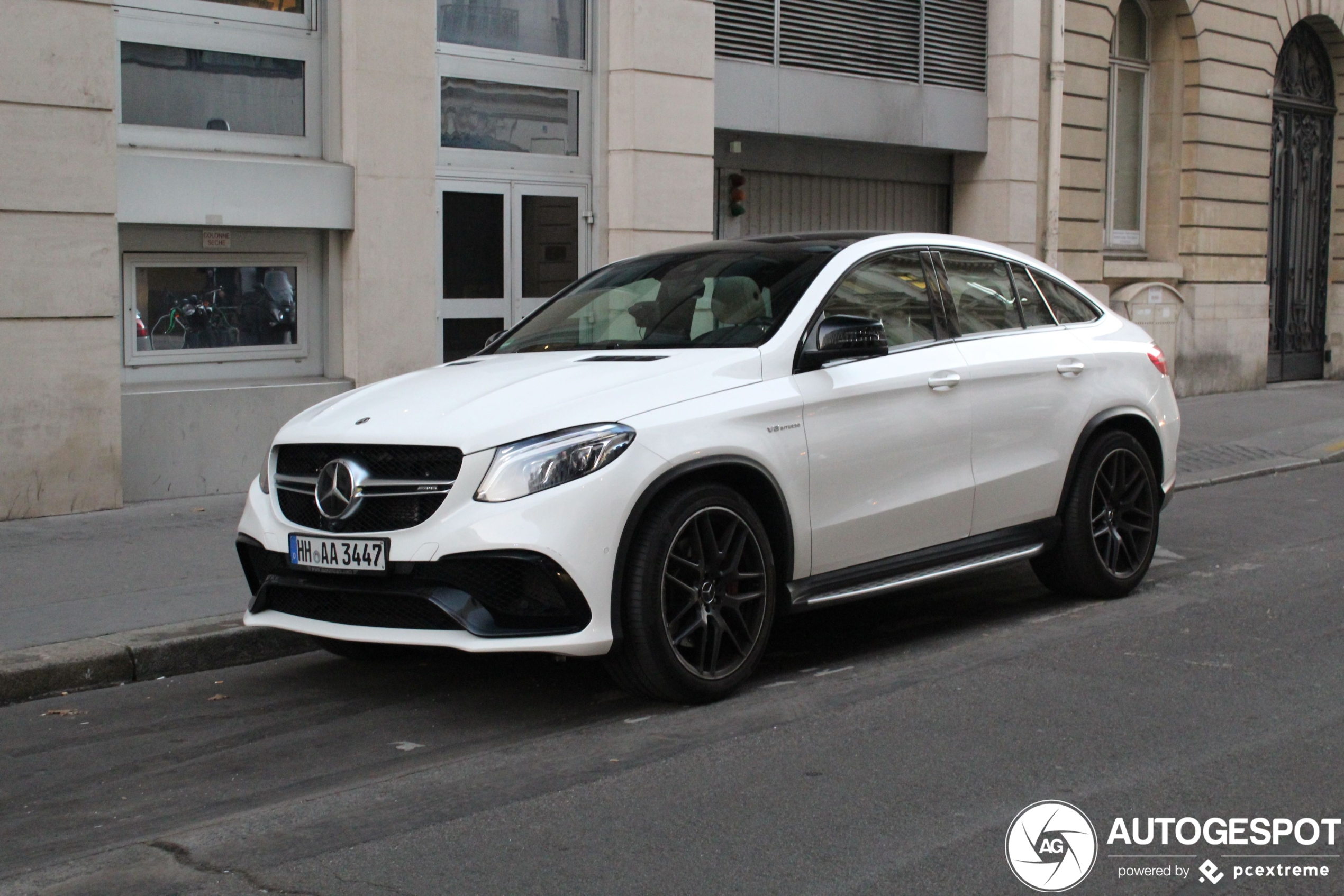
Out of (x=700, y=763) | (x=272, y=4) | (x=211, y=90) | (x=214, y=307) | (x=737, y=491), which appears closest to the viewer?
(x=700, y=763)

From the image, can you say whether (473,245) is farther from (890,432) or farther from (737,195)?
(890,432)

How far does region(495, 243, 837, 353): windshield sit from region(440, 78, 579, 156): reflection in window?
5177 mm

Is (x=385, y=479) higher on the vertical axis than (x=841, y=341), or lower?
lower

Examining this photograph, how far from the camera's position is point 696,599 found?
5.45 m

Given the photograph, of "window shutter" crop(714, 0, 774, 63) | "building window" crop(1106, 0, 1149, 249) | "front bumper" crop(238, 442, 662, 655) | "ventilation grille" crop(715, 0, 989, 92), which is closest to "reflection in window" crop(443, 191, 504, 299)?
"window shutter" crop(714, 0, 774, 63)

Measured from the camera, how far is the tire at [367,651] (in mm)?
6293

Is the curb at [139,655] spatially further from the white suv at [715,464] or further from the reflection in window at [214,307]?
the reflection in window at [214,307]

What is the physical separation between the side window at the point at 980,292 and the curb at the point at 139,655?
10.6ft

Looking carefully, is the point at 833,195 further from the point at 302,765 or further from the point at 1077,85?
the point at 302,765

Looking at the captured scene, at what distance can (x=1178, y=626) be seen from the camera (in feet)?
22.3

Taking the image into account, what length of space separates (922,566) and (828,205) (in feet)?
31.8

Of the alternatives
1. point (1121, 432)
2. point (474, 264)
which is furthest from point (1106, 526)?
point (474, 264)

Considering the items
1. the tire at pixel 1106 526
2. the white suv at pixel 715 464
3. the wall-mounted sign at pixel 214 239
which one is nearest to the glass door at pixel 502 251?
the wall-mounted sign at pixel 214 239

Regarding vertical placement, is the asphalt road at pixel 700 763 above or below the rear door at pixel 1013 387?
below
